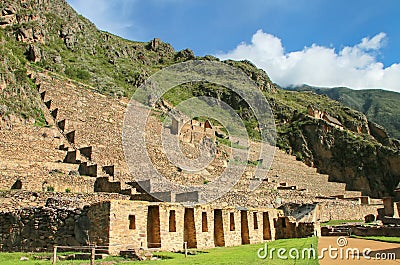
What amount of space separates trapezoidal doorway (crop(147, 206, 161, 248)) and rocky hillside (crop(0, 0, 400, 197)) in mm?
17312

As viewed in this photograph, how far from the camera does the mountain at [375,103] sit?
343ft

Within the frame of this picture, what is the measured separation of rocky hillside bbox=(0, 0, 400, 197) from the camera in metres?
42.3

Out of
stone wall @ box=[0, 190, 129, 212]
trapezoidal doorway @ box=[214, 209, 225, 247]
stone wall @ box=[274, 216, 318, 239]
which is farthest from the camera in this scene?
stone wall @ box=[274, 216, 318, 239]

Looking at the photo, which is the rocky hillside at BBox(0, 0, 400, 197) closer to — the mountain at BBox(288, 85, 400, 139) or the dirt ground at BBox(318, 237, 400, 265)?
the dirt ground at BBox(318, 237, 400, 265)

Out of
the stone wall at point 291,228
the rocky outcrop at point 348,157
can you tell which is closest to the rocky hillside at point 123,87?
the rocky outcrop at point 348,157

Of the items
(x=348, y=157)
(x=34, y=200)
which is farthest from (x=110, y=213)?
(x=348, y=157)

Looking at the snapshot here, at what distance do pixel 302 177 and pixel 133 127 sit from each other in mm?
17476

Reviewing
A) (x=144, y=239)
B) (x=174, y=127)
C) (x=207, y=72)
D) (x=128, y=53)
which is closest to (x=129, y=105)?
(x=174, y=127)

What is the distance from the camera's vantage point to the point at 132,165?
23.9 m

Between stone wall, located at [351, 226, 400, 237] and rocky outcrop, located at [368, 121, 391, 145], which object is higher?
rocky outcrop, located at [368, 121, 391, 145]

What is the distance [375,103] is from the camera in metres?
124

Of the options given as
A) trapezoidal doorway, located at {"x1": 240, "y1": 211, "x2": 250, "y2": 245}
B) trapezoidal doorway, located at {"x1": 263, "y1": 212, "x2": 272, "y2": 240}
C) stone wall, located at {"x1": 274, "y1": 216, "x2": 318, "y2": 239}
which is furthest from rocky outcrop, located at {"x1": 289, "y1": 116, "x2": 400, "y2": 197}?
trapezoidal doorway, located at {"x1": 240, "y1": 211, "x2": 250, "y2": 245}

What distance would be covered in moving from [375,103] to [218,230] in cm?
11989

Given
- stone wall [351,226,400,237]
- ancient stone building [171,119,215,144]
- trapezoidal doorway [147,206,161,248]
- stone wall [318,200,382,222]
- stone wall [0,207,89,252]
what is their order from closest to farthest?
stone wall [0,207,89,252], trapezoidal doorway [147,206,161,248], stone wall [351,226,400,237], stone wall [318,200,382,222], ancient stone building [171,119,215,144]
